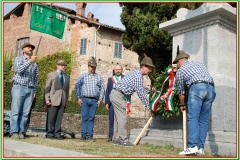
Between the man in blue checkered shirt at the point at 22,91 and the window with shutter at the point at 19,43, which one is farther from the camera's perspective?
the window with shutter at the point at 19,43

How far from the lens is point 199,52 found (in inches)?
257

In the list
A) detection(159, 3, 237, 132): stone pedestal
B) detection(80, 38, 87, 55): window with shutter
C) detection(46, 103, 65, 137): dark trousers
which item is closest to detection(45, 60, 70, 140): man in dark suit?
detection(46, 103, 65, 137): dark trousers

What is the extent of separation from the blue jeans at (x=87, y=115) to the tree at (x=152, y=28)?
572 cm

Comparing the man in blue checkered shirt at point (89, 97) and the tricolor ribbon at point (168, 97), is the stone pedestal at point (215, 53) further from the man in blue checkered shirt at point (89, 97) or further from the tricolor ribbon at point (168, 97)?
the man in blue checkered shirt at point (89, 97)

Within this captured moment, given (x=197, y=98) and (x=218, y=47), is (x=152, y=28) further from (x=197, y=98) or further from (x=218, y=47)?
(x=197, y=98)

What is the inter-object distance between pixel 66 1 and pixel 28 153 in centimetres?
407

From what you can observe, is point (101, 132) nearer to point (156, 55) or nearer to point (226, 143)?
point (156, 55)

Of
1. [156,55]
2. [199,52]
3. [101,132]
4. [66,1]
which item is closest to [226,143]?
[199,52]

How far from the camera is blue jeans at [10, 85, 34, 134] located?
614 cm

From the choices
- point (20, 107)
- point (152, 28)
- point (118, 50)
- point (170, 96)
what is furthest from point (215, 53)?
point (118, 50)

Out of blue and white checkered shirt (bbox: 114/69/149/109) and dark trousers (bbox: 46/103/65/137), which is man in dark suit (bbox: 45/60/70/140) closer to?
dark trousers (bbox: 46/103/65/137)

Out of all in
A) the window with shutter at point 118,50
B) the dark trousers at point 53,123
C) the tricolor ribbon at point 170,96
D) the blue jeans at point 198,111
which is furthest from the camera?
the window with shutter at point 118,50

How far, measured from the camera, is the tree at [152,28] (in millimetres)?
11898

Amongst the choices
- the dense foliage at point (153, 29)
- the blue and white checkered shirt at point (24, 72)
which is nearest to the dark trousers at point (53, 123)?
the blue and white checkered shirt at point (24, 72)
